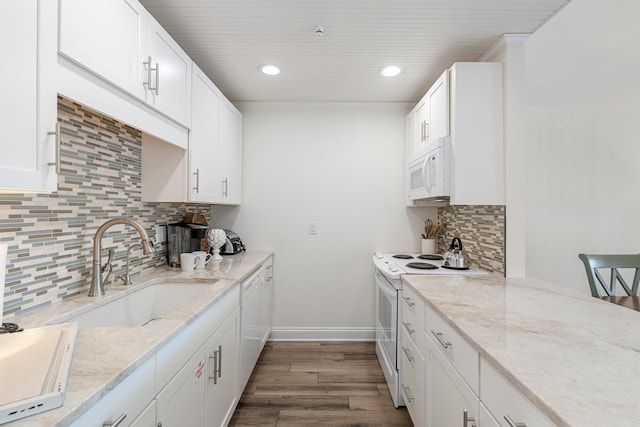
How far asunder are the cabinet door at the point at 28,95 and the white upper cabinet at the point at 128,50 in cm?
7

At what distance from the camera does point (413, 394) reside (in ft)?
5.93

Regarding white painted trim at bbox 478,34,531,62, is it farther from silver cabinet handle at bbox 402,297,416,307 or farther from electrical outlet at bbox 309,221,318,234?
electrical outlet at bbox 309,221,318,234

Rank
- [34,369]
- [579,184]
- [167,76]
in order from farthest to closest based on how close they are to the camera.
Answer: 1. [579,184]
2. [167,76]
3. [34,369]

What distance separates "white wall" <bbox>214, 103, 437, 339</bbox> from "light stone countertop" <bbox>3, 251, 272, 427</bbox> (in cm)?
150

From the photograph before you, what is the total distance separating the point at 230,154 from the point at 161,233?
3.03ft

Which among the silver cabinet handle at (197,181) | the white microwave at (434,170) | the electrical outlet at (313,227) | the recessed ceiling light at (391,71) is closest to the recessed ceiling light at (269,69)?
the recessed ceiling light at (391,71)

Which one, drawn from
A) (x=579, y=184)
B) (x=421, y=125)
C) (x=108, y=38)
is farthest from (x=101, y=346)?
(x=579, y=184)

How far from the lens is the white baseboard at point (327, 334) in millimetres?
3168

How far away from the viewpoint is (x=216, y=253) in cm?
250

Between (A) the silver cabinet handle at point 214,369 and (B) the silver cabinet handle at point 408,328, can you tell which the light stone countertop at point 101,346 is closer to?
(A) the silver cabinet handle at point 214,369

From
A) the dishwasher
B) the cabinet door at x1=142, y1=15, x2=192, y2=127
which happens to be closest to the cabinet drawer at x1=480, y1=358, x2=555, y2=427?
the dishwasher

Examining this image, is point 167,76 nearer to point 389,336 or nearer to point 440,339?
point 440,339

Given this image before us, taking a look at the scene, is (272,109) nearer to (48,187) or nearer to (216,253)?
(216,253)

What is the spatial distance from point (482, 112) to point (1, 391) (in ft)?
7.82
